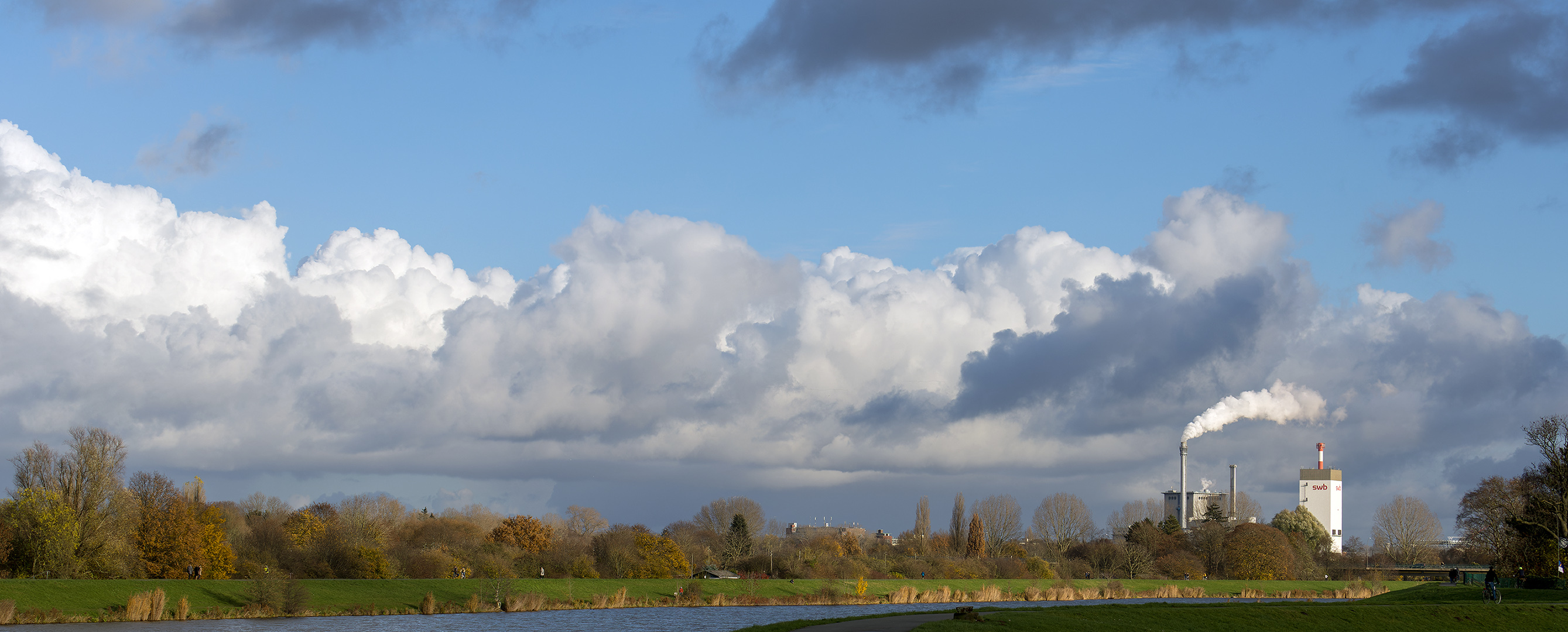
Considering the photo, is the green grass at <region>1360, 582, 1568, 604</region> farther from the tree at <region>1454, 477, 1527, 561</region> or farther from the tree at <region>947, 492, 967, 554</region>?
the tree at <region>947, 492, 967, 554</region>

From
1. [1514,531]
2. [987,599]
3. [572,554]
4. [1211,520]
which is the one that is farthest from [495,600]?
[1211,520]

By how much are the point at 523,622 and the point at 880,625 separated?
32979mm

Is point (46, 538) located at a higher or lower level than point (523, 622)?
higher

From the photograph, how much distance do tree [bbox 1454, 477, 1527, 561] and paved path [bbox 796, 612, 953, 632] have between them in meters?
58.6

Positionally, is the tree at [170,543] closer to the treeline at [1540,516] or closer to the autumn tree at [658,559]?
the autumn tree at [658,559]

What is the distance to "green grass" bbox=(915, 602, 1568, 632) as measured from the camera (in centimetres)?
4472

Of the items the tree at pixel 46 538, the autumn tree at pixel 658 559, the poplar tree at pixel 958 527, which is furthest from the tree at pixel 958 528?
the tree at pixel 46 538

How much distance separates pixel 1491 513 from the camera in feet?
303

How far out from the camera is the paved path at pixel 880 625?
124 ft

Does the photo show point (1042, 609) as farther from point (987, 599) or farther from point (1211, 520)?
point (1211, 520)

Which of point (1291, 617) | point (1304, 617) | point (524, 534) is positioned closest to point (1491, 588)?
point (1304, 617)

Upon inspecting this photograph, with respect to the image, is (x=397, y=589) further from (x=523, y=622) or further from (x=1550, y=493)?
(x=1550, y=493)

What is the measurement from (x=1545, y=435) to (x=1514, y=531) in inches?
282

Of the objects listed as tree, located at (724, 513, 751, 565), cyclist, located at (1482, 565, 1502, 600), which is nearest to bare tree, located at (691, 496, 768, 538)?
tree, located at (724, 513, 751, 565)
